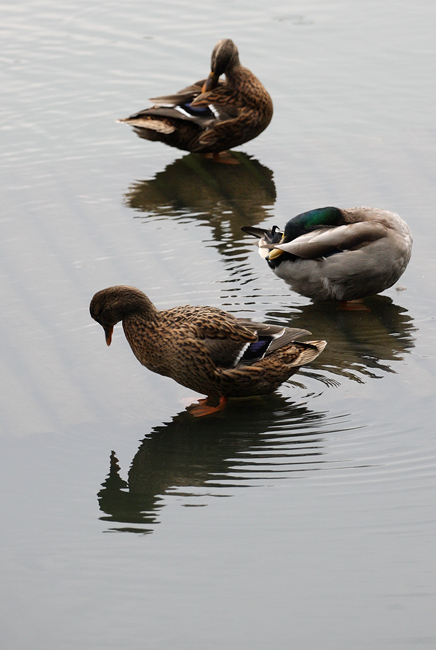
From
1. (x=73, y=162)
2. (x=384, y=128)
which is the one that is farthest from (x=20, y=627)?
(x=384, y=128)

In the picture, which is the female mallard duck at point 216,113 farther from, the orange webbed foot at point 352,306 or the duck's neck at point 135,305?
the duck's neck at point 135,305

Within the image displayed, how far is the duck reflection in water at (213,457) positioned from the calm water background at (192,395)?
0.03 feet

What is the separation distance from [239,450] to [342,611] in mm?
1177

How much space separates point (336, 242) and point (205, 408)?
1431 mm

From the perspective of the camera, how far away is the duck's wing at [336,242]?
19.9 feet

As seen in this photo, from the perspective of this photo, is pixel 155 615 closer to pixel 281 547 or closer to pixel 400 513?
pixel 281 547

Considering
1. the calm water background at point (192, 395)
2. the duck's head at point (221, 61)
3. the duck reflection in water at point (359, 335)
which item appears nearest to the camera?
the calm water background at point (192, 395)

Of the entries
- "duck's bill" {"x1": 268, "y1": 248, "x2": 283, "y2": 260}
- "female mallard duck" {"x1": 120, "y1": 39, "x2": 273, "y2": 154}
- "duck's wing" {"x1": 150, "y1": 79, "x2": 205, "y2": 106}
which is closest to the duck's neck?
"duck's bill" {"x1": 268, "y1": 248, "x2": 283, "y2": 260}

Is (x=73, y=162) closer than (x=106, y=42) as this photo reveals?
Yes

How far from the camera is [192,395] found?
536 cm

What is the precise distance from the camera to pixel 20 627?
12.3ft

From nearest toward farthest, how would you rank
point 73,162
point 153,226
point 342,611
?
1. point 342,611
2. point 153,226
3. point 73,162

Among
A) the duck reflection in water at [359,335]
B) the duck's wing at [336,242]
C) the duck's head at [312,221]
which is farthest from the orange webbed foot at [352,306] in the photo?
the duck's head at [312,221]

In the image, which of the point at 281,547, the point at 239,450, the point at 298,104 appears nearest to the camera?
the point at 281,547
